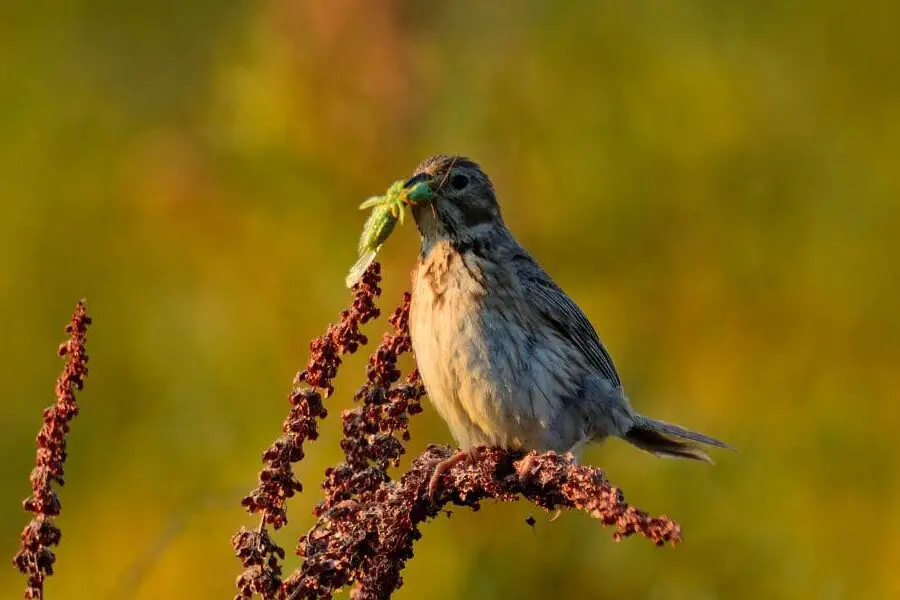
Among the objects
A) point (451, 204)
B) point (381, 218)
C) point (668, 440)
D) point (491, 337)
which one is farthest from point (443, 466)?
point (668, 440)

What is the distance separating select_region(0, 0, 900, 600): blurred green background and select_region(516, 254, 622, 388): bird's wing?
1.95ft

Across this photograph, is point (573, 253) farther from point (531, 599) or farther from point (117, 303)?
point (117, 303)

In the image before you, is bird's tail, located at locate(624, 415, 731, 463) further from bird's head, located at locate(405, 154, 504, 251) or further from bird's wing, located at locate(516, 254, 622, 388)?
bird's head, located at locate(405, 154, 504, 251)

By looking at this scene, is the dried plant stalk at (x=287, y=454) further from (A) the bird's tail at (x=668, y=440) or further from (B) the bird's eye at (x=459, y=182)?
(A) the bird's tail at (x=668, y=440)

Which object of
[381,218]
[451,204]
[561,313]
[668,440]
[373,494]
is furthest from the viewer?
[668,440]

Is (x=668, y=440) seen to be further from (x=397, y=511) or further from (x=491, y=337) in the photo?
(x=397, y=511)

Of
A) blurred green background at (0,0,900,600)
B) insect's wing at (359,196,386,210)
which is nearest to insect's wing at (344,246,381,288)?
insect's wing at (359,196,386,210)

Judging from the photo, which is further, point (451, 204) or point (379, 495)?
point (451, 204)

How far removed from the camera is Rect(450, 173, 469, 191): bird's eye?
4023mm

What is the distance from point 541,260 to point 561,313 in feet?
3.19

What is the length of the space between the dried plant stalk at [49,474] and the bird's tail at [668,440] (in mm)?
2209

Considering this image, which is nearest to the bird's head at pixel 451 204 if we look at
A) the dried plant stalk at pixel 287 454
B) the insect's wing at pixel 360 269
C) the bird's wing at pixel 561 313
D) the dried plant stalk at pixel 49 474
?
the bird's wing at pixel 561 313

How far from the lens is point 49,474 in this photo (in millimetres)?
2553

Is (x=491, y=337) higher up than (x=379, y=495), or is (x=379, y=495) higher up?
(x=491, y=337)
